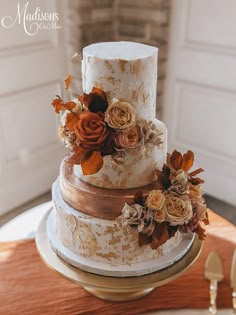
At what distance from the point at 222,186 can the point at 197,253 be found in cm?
157

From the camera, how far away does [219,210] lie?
256 centimetres

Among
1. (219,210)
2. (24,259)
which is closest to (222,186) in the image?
(219,210)

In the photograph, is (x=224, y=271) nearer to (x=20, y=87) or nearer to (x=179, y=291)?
(x=179, y=291)

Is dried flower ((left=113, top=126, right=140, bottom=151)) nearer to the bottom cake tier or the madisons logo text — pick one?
the bottom cake tier

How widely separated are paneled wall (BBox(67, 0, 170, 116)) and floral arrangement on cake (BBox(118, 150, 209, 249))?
1686 mm

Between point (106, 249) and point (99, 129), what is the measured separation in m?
0.35

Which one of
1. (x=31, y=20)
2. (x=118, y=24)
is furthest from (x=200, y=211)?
(x=118, y=24)

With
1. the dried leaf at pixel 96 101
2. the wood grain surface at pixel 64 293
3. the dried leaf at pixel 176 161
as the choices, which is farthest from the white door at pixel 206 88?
the dried leaf at pixel 96 101

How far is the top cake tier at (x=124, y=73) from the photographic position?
955mm

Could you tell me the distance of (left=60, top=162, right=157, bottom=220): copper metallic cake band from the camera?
102cm

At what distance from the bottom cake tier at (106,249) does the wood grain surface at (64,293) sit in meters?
0.11

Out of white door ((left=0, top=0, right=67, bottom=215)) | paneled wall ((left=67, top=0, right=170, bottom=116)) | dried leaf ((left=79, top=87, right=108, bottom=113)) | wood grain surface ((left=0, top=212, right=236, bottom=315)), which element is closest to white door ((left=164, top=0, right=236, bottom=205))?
paneled wall ((left=67, top=0, right=170, bottom=116))

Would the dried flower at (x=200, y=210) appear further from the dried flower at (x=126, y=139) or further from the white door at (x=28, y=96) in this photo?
the white door at (x=28, y=96)

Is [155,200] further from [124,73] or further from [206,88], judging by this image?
[206,88]
